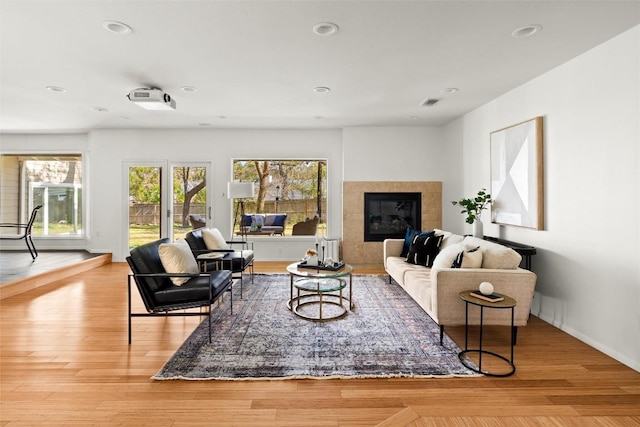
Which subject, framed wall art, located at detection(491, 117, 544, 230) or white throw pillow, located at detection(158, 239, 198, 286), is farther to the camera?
framed wall art, located at detection(491, 117, 544, 230)

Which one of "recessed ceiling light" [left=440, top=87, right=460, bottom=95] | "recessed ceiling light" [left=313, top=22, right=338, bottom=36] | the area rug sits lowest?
the area rug

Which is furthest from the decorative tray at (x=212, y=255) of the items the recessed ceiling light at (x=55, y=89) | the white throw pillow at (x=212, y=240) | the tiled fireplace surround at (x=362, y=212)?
the recessed ceiling light at (x=55, y=89)

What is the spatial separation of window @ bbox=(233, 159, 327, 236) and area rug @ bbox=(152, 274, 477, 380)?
3.09 meters

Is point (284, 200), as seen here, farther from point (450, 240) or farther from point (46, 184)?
point (46, 184)

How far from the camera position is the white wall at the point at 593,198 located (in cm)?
269

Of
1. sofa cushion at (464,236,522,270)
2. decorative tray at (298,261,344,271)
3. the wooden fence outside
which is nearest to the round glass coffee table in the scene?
decorative tray at (298,261,344,271)

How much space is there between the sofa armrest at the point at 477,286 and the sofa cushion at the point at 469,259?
0.24 m

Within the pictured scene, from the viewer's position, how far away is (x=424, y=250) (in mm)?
4375

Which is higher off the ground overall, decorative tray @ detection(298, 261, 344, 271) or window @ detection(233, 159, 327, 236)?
window @ detection(233, 159, 327, 236)

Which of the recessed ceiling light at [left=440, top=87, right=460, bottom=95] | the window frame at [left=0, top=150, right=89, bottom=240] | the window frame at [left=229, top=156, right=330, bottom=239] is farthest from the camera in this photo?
the window frame at [left=0, top=150, right=89, bottom=240]

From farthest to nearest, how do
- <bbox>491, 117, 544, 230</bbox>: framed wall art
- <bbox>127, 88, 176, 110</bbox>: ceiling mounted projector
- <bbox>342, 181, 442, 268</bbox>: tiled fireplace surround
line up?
<bbox>342, 181, 442, 268</bbox>: tiled fireplace surround, <bbox>127, 88, 176, 110</bbox>: ceiling mounted projector, <bbox>491, 117, 544, 230</bbox>: framed wall art

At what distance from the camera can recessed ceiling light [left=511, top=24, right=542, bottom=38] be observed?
106 inches

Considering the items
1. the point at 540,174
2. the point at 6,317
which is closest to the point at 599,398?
the point at 540,174

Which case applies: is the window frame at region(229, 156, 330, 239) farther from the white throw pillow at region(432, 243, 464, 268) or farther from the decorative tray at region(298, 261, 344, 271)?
the white throw pillow at region(432, 243, 464, 268)
